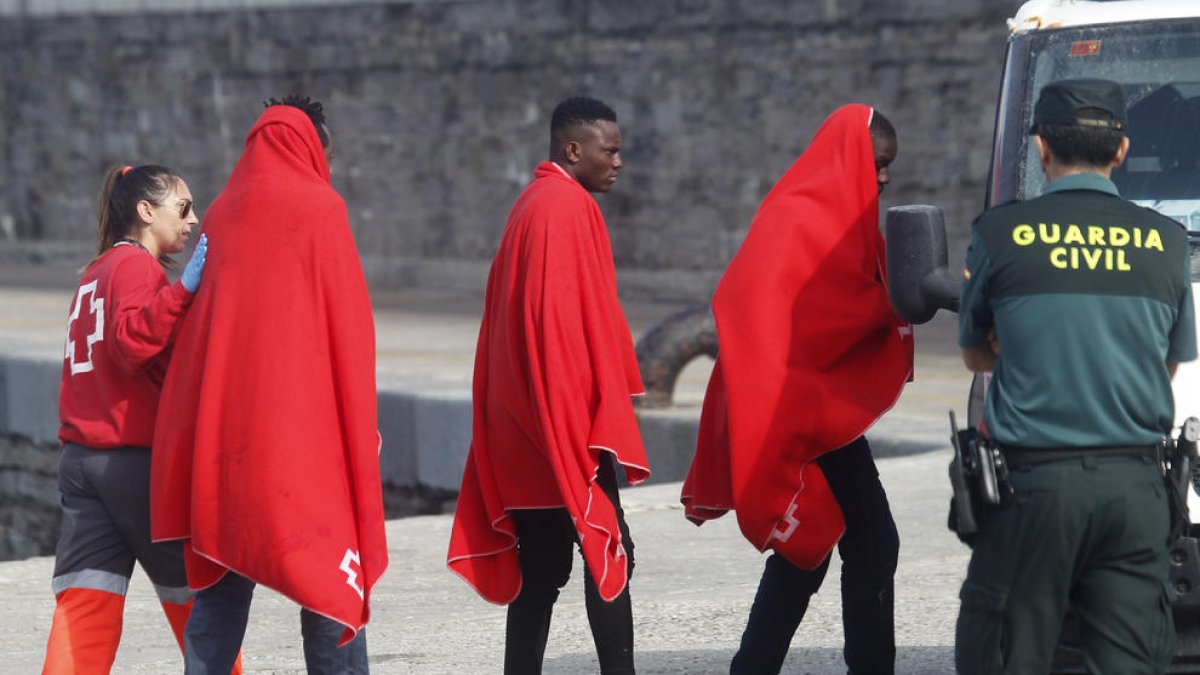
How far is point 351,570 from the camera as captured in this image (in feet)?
16.9

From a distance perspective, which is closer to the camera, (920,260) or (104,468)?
(920,260)

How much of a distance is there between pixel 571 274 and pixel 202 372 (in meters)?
0.93

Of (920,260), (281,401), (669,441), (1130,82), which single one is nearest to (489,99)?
(669,441)

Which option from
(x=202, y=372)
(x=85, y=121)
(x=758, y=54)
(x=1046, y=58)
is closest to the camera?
(x=202, y=372)

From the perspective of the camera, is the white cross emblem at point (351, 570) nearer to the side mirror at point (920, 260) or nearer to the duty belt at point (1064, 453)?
the side mirror at point (920, 260)

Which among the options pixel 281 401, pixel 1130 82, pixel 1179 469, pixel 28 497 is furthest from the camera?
pixel 28 497

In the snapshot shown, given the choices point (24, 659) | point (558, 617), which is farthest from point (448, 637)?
point (24, 659)

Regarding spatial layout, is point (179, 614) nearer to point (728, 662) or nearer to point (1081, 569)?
point (728, 662)

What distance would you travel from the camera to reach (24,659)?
681 centimetres

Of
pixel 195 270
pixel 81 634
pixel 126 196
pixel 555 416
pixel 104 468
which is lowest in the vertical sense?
pixel 81 634

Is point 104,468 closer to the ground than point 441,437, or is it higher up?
higher up

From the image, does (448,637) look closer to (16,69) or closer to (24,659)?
(24,659)

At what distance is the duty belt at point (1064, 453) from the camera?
4.31 meters

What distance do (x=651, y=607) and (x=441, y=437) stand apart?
4.34m
